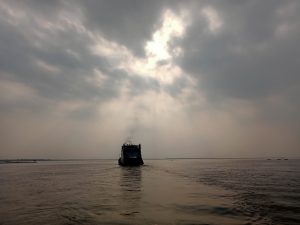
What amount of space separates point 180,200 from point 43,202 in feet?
37.5

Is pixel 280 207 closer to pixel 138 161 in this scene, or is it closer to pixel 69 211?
pixel 69 211

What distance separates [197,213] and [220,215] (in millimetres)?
1436

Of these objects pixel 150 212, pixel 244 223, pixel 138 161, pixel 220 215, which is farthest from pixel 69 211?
pixel 138 161

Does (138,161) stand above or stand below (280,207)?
above

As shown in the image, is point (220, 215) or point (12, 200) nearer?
point (220, 215)

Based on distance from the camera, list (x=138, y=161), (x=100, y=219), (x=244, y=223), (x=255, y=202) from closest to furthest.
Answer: (x=244, y=223)
(x=100, y=219)
(x=255, y=202)
(x=138, y=161)

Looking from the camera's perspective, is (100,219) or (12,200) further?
(12,200)

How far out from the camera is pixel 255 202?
25875mm

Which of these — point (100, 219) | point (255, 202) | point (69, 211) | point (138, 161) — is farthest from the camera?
point (138, 161)

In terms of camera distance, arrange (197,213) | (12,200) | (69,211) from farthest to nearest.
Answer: (12,200)
(69,211)
(197,213)

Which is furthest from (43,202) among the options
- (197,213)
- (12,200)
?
(197,213)

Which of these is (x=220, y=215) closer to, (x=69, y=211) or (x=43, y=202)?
(x=69, y=211)

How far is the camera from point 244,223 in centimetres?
1755

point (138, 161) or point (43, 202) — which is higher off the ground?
point (138, 161)
